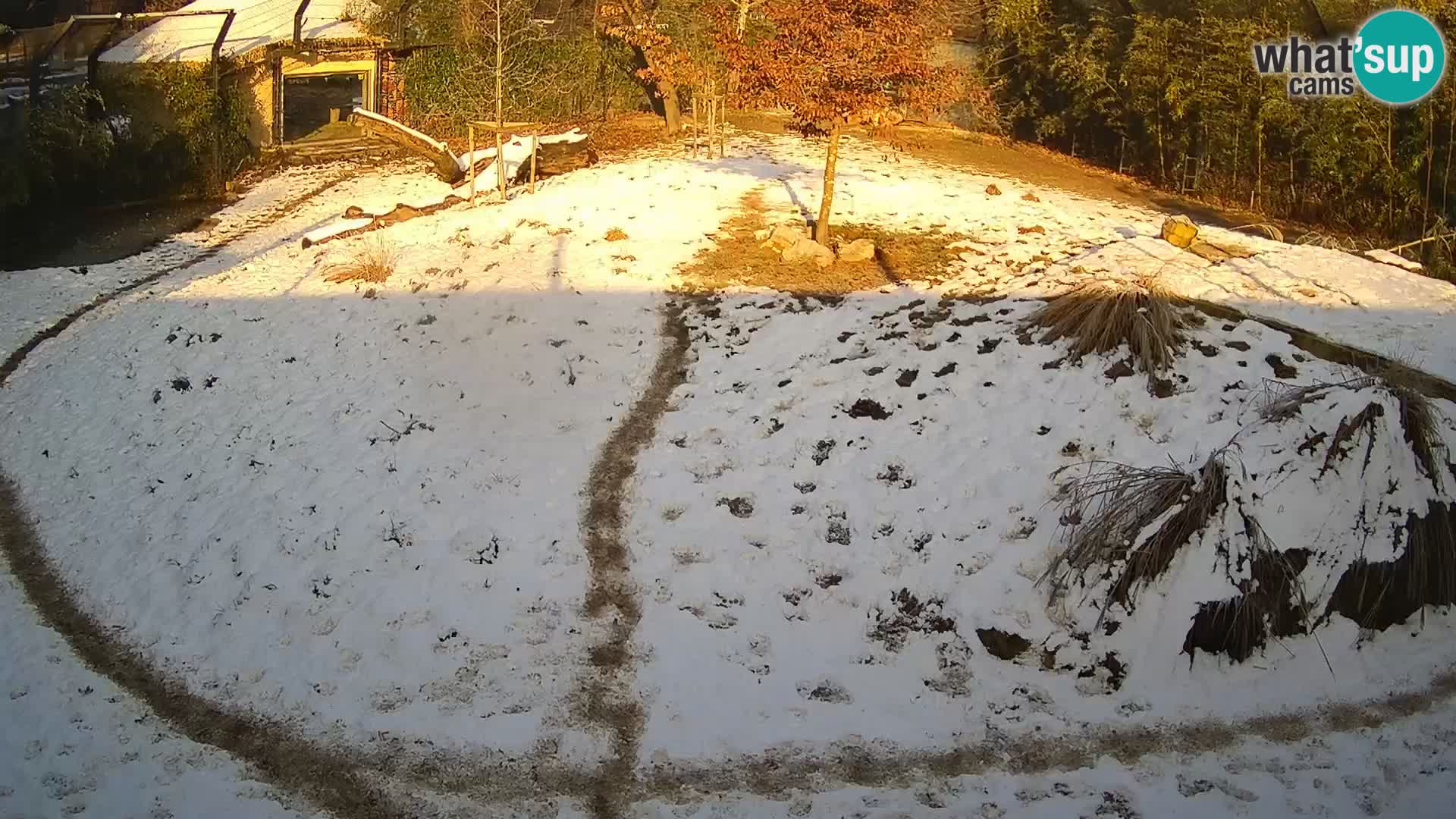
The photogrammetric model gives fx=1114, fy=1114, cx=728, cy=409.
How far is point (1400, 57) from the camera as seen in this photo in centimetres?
1510

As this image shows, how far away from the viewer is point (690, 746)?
286 inches

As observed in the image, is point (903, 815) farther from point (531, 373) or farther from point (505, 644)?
point (531, 373)

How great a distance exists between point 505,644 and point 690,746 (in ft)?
5.78

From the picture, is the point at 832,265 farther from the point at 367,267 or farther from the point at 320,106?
the point at 320,106

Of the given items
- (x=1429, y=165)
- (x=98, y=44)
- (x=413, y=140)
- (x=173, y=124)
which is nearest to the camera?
(x=1429, y=165)

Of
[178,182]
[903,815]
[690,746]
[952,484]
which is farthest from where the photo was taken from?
[178,182]

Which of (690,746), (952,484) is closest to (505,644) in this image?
(690,746)

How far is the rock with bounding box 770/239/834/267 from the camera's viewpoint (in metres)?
13.6

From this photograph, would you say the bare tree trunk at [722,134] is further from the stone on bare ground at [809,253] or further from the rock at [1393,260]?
the rock at [1393,260]

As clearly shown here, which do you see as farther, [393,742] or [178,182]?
[178,182]

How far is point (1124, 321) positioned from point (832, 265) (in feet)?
13.6

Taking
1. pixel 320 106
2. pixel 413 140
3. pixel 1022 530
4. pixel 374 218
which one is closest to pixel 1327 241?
pixel 1022 530

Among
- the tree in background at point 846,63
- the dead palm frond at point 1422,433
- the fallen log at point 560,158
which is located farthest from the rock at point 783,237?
the dead palm frond at point 1422,433

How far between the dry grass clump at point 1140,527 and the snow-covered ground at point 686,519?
186 mm
